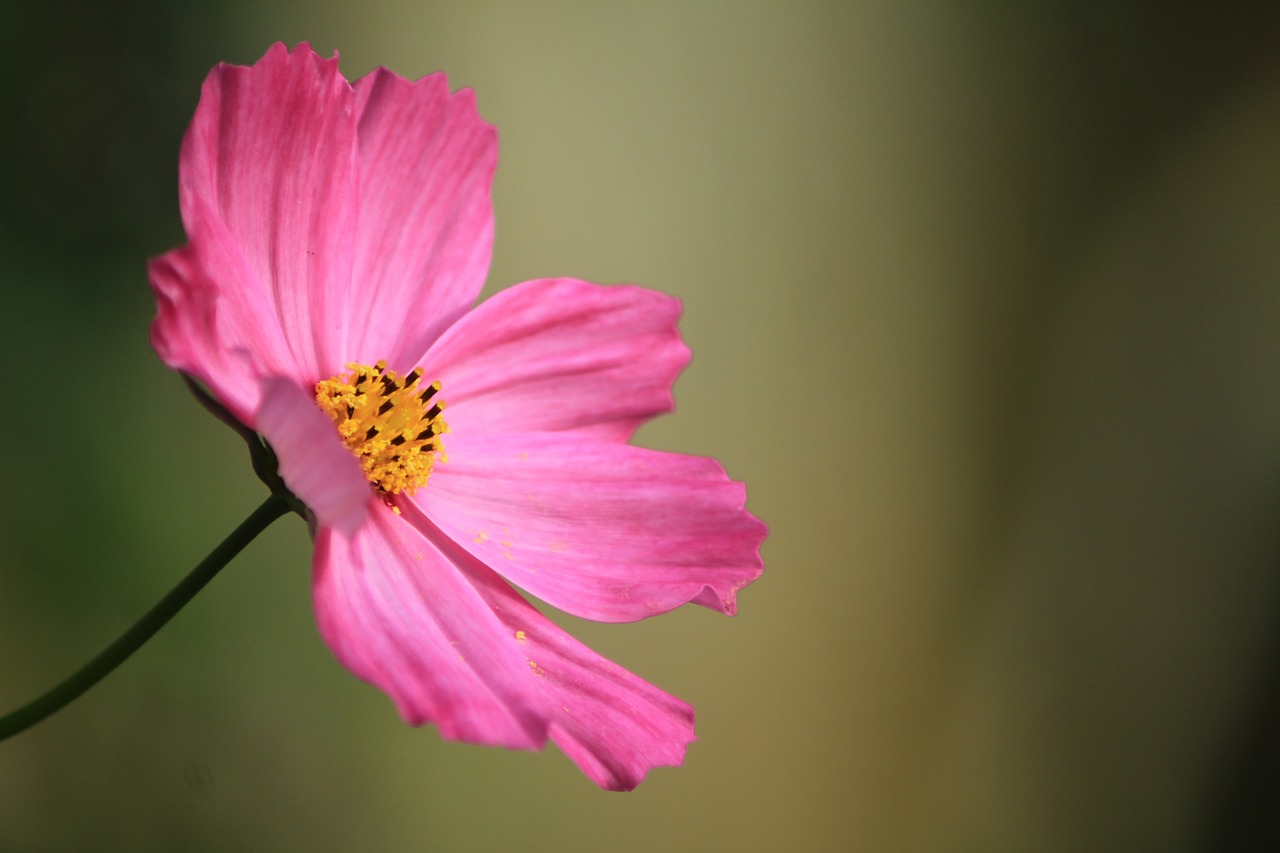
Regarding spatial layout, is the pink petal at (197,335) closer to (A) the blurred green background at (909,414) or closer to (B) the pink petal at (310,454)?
(B) the pink petal at (310,454)

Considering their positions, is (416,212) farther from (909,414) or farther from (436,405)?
(909,414)

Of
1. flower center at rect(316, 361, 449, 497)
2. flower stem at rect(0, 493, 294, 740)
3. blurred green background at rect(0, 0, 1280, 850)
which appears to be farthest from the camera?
blurred green background at rect(0, 0, 1280, 850)

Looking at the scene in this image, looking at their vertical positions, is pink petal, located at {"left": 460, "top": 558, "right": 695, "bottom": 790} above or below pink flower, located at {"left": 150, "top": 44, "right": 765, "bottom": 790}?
below

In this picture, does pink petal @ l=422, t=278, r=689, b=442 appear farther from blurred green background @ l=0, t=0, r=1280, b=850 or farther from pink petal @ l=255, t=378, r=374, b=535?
blurred green background @ l=0, t=0, r=1280, b=850

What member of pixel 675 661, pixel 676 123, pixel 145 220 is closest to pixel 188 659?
pixel 145 220

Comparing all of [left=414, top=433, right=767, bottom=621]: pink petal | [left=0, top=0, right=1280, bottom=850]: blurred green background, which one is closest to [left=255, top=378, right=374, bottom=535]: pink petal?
[left=414, top=433, right=767, bottom=621]: pink petal

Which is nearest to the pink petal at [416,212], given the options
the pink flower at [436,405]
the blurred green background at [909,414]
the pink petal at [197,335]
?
the pink flower at [436,405]

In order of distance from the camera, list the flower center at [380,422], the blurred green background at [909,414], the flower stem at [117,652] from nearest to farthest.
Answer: the flower stem at [117,652] < the flower center at [380,422] < the blurred green background at [909,414]
